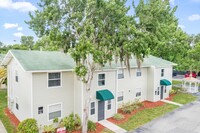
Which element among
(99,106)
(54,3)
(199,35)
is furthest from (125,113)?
(199,35)

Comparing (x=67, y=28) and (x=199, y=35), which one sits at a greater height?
(x=199, y=35)

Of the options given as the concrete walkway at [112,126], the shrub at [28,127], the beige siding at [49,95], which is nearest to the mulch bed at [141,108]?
the concrete walkway at [112,126]

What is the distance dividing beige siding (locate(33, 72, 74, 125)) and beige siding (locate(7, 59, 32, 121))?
58 centimetres

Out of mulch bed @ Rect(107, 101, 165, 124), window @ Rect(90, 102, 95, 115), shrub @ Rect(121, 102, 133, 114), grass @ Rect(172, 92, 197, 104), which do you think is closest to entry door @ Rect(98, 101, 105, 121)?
window @ Rect(90, 102, 95, 115)

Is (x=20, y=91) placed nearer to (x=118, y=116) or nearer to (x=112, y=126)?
(x=112, y=126)

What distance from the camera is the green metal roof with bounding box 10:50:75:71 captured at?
560 inches

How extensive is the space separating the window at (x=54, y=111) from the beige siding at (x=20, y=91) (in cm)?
176

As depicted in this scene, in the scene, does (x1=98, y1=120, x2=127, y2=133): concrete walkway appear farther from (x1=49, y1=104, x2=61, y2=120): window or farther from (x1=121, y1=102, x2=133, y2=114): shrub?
(x1=49, y1=104, x2=61, y2=120): window

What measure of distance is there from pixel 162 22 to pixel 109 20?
444cm

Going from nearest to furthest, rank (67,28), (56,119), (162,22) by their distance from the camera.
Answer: (67,28) < (162,22) < (56,119)

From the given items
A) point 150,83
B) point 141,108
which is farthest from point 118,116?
point 150,83

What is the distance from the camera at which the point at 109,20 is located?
1286 centimetres

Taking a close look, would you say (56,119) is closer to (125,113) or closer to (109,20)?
(125,113)

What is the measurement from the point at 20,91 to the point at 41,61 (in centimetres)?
351
